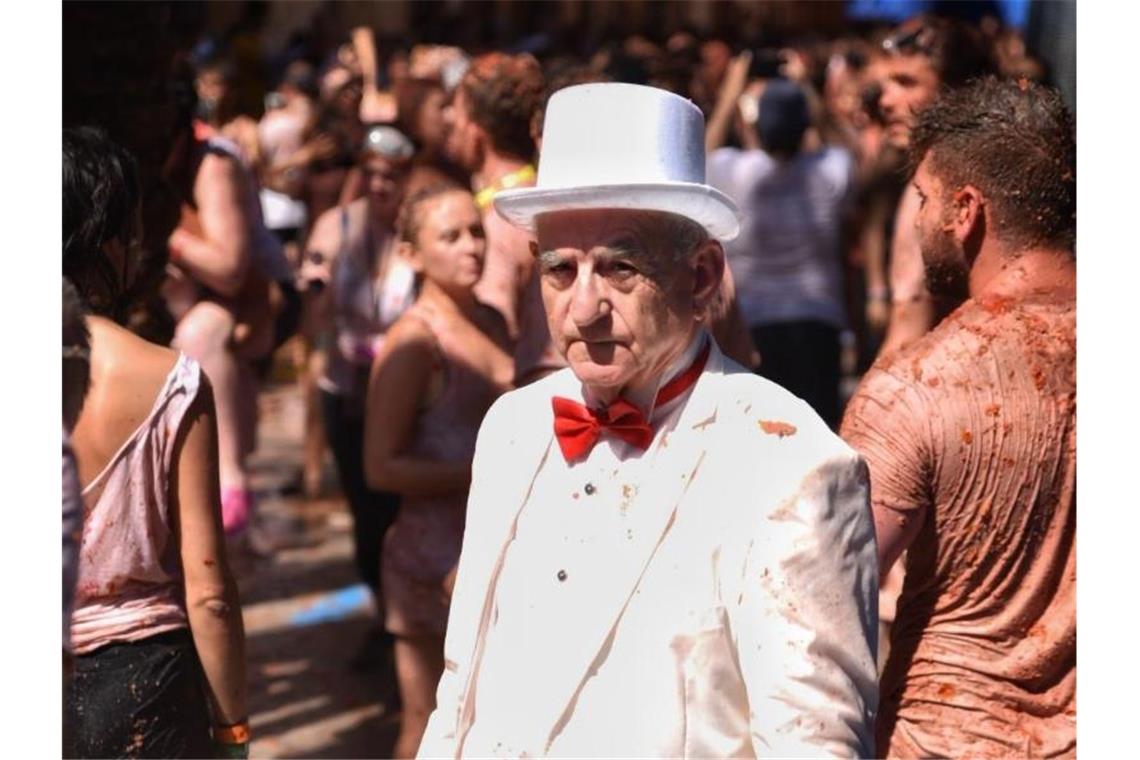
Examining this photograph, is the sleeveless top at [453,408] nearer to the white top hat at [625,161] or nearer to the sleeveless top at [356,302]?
the sleeveless top at [356,302]

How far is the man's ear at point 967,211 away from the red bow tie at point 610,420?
850mm

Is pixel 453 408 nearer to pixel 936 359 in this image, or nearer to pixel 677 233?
pixel 936 359

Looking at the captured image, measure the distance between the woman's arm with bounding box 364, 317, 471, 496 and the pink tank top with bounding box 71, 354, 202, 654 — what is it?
1.77 meters

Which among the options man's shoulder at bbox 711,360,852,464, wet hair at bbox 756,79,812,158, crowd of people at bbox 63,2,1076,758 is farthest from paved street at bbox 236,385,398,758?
man's shoulder at bbox 711,360,852,464

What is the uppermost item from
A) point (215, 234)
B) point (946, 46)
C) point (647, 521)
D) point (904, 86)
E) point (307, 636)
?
point (946, 46)

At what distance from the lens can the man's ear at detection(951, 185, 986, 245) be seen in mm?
3818

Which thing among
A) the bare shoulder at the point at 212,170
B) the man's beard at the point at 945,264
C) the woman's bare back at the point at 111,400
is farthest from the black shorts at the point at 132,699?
the bare shoulder at the point at 212,170

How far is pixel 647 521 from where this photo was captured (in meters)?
3.06

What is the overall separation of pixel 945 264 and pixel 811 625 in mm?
1251

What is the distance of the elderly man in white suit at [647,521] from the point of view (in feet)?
9.51

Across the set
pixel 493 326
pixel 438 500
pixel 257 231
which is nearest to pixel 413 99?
pixel 257 231

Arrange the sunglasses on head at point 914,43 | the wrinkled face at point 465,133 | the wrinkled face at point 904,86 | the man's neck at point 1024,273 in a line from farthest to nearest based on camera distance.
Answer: the sunglasses on head at point 914,43 < the wrinkled face at point 904,86 < the wrinkled face at point 465,133 < the man's neck at point 1024,273

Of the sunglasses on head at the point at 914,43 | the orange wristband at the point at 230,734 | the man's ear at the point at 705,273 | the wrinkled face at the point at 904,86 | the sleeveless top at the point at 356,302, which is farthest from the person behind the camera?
the sleeveless top at the point at 356,302

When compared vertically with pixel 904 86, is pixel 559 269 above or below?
below
